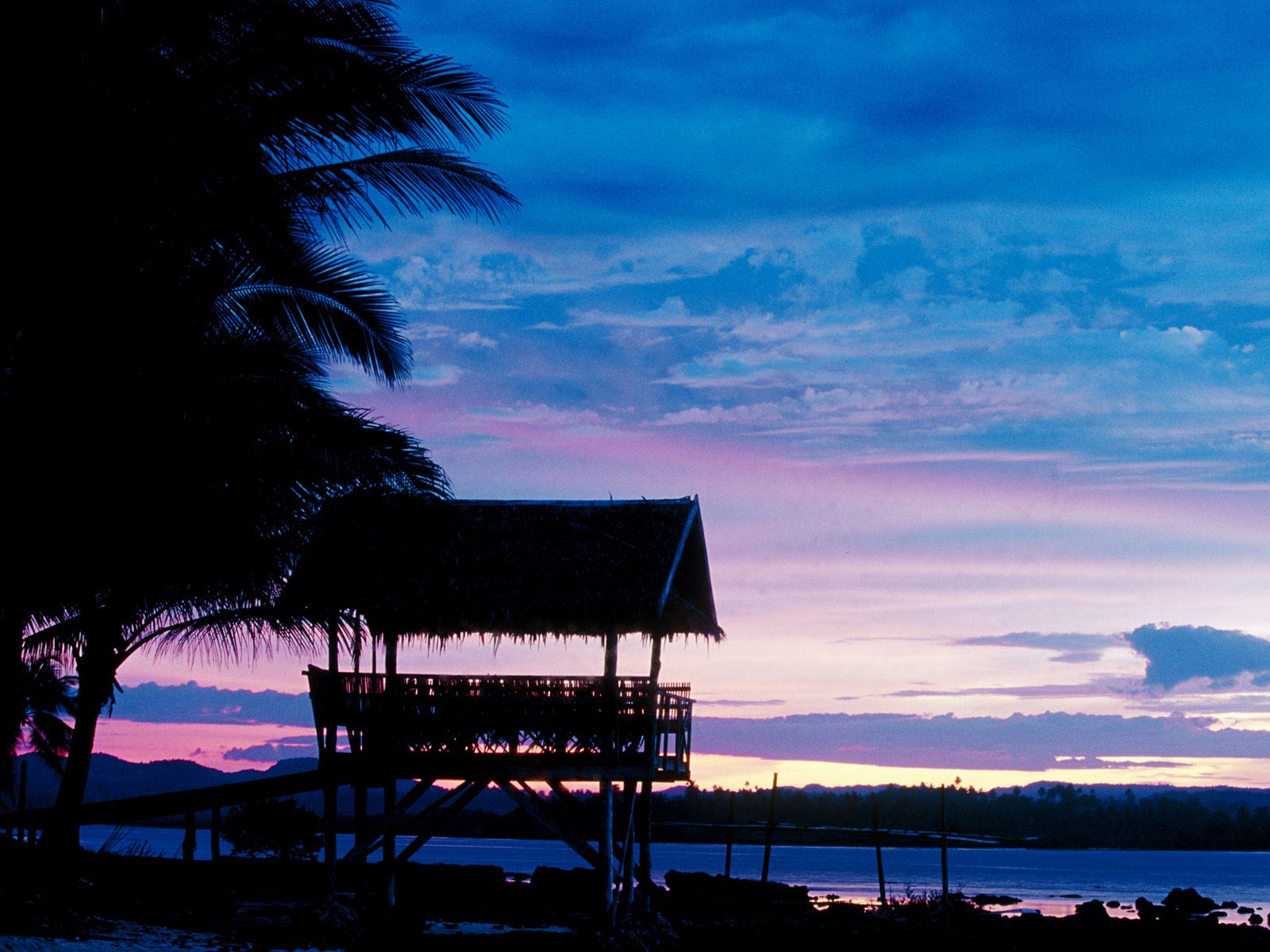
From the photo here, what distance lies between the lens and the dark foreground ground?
15766 millimetres

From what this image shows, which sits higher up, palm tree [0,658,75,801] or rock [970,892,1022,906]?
palm tree [0,658,75,801]

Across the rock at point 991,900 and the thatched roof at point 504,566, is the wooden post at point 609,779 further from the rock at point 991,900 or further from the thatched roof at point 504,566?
the rock at point 991,900

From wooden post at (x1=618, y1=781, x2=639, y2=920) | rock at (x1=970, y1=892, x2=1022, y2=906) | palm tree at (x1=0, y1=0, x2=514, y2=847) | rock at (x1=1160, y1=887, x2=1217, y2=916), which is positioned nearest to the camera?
palm tree at (x1=0, y1=0, x2=514, y2=847)

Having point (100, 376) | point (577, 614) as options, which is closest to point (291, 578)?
point (577, 614)

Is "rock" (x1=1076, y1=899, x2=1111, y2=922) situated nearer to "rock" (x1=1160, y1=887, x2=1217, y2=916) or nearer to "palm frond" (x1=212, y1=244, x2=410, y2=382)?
"rock" (x1=1160, y1=887, x2=1217, y2=916)

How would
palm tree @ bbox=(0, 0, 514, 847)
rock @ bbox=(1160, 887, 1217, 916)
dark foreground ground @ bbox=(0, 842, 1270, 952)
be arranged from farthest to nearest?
1. rock @ bbox=(1160, 887, 1217, 916)
2. dark foreground ground @ bbox=(0, 842, 1270, 952)
3. palm tree @ bbox=(0, 0, 514, 847)

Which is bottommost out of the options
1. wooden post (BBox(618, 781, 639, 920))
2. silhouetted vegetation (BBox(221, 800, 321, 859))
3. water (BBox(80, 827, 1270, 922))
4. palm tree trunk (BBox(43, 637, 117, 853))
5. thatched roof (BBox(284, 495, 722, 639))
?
water (BBox(80, 827, 1270, 922))

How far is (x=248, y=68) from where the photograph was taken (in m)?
12.2

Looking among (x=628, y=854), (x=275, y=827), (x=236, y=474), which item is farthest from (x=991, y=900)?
(x=236, y=474)

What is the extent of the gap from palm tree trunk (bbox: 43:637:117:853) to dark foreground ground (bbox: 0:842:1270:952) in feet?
2.80

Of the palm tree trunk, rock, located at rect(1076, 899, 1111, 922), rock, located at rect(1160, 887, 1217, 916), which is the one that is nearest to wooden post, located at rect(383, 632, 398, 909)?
the palm tree trunk

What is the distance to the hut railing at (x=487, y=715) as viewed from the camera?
57.1 feet

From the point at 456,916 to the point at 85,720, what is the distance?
25.8 ft

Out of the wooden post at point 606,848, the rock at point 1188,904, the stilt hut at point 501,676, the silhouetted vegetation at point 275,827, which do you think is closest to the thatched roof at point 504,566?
the stilt hut at point 501,676
